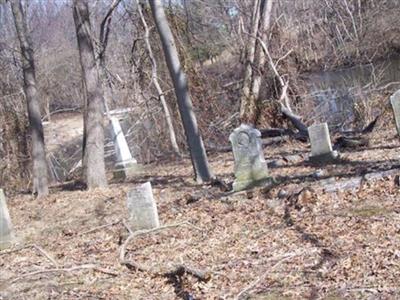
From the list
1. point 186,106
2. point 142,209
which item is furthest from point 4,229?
point 186,106

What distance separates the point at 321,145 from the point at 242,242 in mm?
3893

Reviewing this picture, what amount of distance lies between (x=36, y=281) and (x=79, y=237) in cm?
188

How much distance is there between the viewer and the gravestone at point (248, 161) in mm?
8633

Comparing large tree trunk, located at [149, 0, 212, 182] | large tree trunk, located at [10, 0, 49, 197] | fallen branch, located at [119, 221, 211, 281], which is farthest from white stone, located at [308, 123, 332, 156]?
large tree trunk, located at [10, 0, 49, 197]

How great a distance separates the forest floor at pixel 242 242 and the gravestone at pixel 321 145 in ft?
0.99

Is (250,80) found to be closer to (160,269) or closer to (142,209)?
(142,209)

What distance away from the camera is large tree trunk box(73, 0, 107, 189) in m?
11.9

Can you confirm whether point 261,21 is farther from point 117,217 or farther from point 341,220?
point 341,220

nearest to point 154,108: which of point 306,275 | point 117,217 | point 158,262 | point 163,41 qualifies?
point 163,41

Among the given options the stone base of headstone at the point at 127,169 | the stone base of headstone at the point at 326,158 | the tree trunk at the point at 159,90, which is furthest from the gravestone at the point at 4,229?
the tree trunk at the point at 159,90

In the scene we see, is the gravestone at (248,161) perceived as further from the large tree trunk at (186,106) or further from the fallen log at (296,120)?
the fallen log at (296,120)

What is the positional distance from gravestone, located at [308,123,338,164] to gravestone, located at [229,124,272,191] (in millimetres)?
1435

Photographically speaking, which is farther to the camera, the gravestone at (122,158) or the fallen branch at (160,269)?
the gravestone at (122,158)

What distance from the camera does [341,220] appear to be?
250 inches
